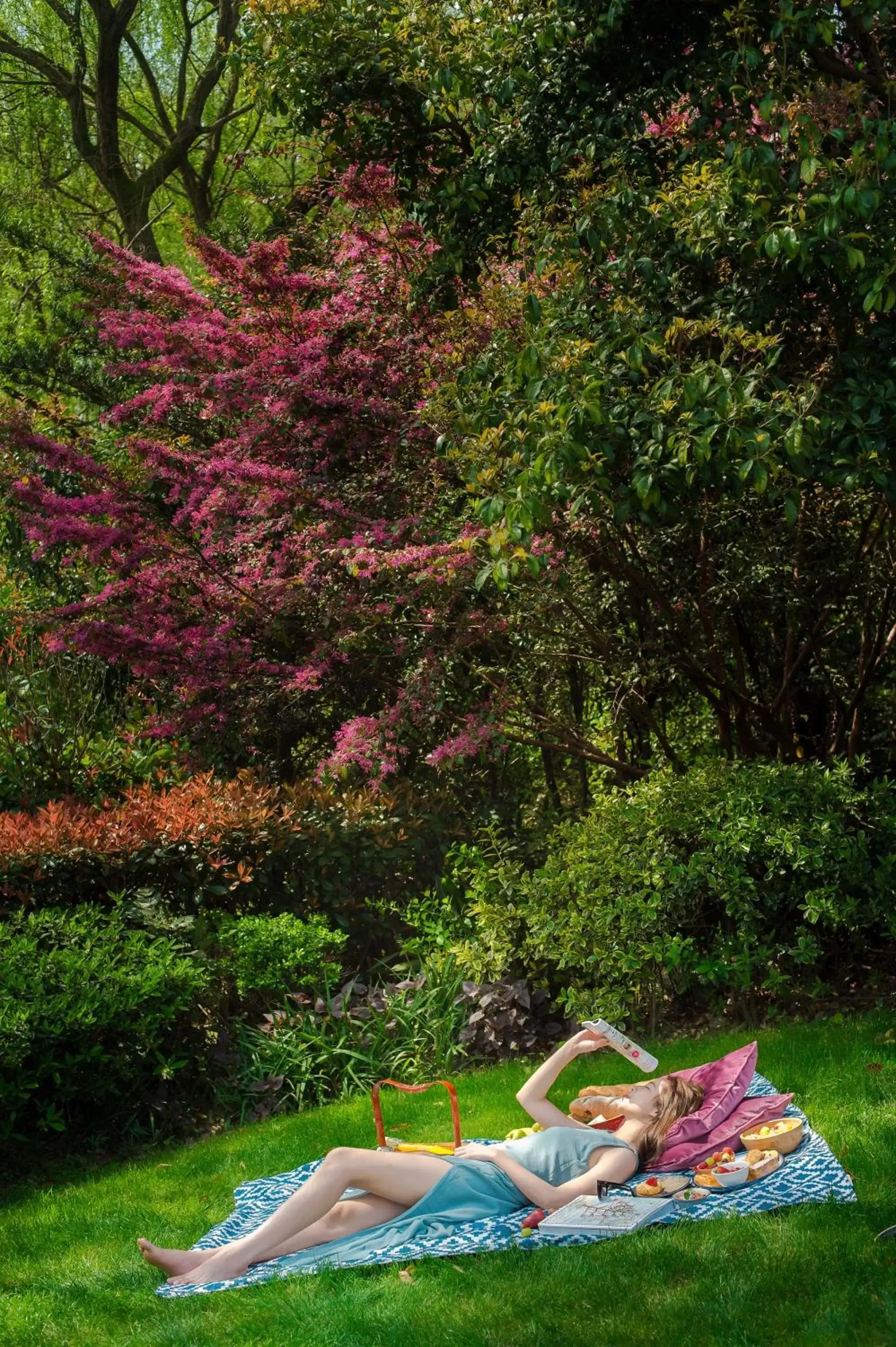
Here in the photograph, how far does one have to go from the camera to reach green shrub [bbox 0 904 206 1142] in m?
5.21

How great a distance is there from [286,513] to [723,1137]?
4.20 metres

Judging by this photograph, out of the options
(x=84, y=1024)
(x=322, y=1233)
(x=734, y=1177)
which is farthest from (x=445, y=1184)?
(x=84, y=1024)

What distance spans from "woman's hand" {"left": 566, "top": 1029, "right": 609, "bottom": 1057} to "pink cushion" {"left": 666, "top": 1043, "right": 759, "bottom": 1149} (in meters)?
0.29

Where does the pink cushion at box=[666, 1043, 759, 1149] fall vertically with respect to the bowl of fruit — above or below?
above

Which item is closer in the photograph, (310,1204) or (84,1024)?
(310,1204)

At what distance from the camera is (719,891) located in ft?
18.4

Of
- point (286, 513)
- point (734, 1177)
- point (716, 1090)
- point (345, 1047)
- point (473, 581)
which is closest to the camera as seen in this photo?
point (734, 1177)

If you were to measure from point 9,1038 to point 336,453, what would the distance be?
3.64m

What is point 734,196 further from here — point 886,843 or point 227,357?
point 227,357

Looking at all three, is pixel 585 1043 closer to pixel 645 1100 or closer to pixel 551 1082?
pixel 551 1082

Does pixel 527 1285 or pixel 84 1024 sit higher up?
pixel 84 1024

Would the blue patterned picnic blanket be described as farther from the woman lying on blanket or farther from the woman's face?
the woman's face

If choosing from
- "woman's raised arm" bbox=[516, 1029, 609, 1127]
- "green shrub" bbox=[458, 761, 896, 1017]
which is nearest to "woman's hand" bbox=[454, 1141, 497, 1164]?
"woman's raised arm" bbox=[516, 1029, 609, 1127]

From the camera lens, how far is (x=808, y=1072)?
197 inches
